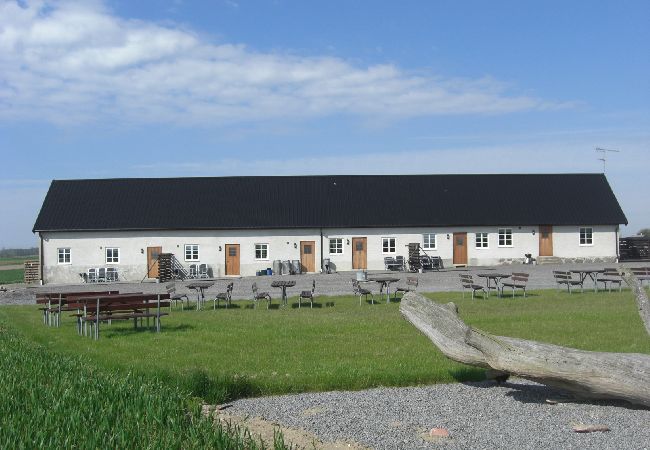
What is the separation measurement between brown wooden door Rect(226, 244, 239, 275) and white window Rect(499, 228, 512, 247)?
14.8m

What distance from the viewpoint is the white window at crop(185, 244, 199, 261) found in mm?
41438

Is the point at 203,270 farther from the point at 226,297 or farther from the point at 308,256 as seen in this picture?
the point at 226,297

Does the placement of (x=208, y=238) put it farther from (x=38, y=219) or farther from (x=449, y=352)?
(x=449, y=352)

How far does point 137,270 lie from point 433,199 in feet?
56.9

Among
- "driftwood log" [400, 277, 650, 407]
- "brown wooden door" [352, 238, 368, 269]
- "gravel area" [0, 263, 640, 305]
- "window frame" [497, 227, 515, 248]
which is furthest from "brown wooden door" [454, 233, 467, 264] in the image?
"driftwood log" [400, 277, 650, 407]

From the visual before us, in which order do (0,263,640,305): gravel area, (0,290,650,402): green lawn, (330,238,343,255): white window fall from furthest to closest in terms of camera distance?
(330,238,343,255): white window < (0,263,640,305): gravel area < (0,290,650,402): green lawn

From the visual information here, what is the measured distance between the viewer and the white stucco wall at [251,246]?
135ft

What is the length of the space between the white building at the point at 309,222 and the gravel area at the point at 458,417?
105ft

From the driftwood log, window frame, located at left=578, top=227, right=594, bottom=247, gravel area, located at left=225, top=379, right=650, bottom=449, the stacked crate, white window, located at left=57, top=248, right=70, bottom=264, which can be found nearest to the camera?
gravel area, located at left=225, top=379, right=650, bottom=449

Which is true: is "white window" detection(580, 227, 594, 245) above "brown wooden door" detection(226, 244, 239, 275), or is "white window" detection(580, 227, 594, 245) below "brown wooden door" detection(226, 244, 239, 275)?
above

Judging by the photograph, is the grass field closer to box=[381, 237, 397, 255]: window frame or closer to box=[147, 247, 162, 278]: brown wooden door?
box=[147, 247, 162, 278]: brown wooden door

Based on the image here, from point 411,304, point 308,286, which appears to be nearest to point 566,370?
point 411,304

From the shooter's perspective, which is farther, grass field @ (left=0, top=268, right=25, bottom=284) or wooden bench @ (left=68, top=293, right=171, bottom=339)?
grass field @ (left=0, top=268, right=25, bottom=284)

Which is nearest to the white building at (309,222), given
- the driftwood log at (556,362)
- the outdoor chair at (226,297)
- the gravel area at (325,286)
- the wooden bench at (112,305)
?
the gravel area at (325,286)
